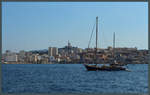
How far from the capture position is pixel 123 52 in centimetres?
2566

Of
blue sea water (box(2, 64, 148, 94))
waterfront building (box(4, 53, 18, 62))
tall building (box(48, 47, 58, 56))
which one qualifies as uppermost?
tall building (box(48, 47, 58, 56))

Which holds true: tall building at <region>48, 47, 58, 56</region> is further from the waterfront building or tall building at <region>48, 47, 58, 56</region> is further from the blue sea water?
the blue sea water

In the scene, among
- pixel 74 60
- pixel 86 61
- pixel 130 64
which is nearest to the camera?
pixel 86 61

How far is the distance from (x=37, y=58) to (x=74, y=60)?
4727 mm

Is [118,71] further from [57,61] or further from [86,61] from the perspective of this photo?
[57,61]

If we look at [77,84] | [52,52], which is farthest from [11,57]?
[77,84]

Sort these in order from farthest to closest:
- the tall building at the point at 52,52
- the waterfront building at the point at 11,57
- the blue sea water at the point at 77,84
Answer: the tall building at the point at 52,52 → the waterfront building at the point at 11,57 → the blue sea water at the point at 77,84

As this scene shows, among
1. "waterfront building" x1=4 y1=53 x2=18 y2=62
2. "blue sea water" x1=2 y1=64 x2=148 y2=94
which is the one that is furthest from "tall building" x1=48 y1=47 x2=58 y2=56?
"blue sea water" x1=2 y1=64 x2=148 y2=94

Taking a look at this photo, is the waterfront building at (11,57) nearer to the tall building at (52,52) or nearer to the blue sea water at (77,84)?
the tall building at (52,52)

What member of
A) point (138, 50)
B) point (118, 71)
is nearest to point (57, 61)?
point (138, 50)

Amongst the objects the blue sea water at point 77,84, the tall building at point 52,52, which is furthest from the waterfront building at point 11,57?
the blue sea water at point 77,84

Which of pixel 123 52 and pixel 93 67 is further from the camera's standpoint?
pixel 123 52

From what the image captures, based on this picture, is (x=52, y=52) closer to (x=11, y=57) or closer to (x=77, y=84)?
(x=11, y=57)

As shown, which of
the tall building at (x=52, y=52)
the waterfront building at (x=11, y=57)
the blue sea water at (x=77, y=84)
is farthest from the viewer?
the tall building at (x=52, y=52)
